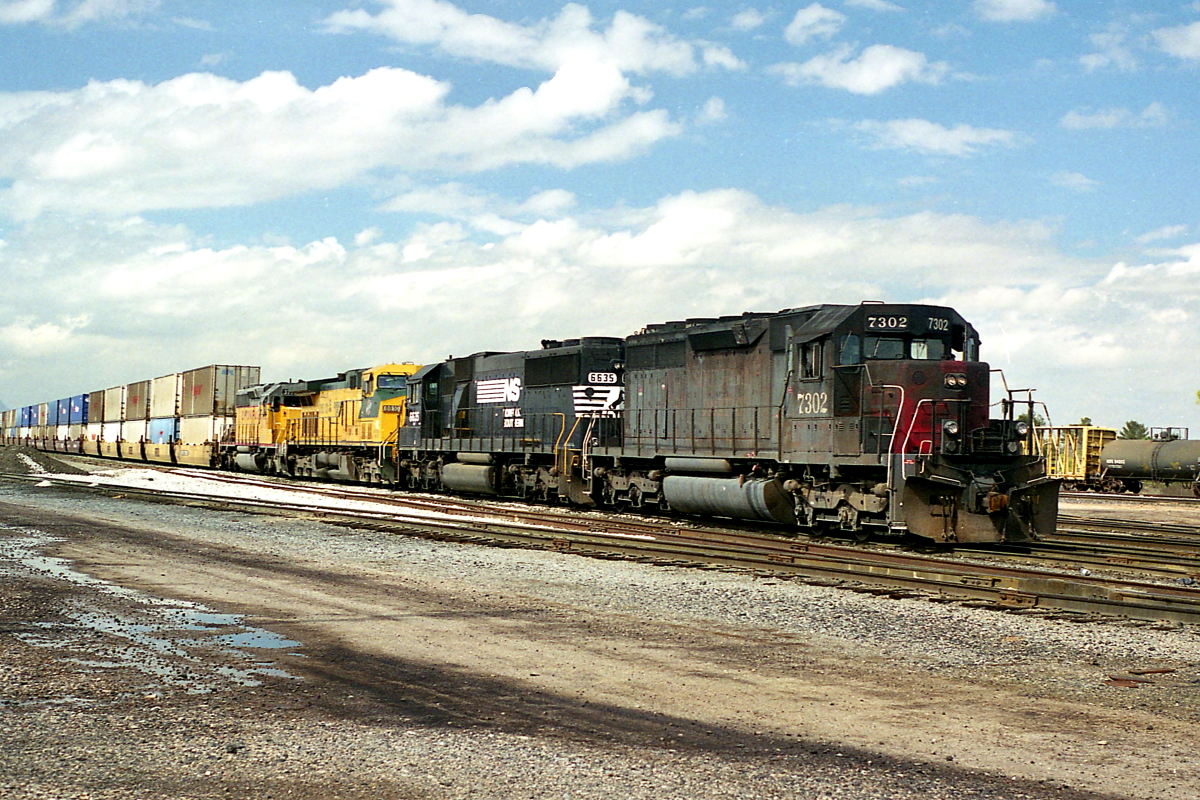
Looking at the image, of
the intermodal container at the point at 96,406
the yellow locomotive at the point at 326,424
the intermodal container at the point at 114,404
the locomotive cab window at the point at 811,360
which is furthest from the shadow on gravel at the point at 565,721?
the intermodal container at the point at 96,406

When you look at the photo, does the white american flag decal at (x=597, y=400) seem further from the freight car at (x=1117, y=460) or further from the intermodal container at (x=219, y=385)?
the intermodal container at (x=219, y=385)

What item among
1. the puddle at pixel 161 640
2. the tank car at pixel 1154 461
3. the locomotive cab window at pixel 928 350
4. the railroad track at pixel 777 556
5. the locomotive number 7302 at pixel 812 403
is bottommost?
the puddle at pixel 161 640

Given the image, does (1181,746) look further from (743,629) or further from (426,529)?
(426,529)

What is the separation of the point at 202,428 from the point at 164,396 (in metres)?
6.81

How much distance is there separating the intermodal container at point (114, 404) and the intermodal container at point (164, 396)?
5628 millimetres

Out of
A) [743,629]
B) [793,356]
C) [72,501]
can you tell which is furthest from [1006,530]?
[72,501]

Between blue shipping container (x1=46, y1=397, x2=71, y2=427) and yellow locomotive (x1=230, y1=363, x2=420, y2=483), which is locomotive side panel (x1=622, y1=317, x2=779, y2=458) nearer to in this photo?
yellow locomotive (x1=230, y1=363, x2=420, y2=483)

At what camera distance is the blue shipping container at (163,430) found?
5059 centimetres

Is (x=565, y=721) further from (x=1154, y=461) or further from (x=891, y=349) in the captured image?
(x=1154, y=461)

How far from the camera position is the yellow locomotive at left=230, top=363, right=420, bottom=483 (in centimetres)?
3139

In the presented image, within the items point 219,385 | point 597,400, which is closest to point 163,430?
point 219,385

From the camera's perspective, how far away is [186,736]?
5.43 meters

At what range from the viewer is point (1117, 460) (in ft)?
120

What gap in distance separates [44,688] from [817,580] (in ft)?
24.0
